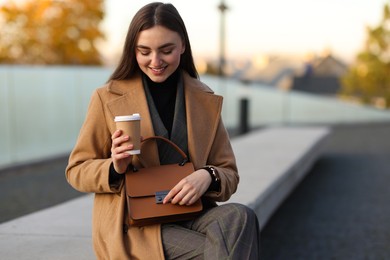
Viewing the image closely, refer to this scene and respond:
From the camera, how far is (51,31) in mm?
30625

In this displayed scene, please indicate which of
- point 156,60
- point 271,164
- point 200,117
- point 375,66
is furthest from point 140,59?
point 375,66

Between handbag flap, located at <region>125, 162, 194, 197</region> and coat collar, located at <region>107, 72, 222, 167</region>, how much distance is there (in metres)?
0.08

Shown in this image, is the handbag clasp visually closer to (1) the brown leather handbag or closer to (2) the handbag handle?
(1) the brown leather handbag

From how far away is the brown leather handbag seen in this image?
2125mm

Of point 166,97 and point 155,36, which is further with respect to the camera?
point 166,97

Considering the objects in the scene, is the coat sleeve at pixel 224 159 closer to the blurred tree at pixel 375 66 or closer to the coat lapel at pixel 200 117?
the coat lapel at pixel 200 117

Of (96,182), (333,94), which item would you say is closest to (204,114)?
(96,182)

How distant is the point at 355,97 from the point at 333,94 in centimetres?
1951

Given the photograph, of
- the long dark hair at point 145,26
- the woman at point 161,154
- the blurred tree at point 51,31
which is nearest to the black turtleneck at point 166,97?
the woman at point 161,154

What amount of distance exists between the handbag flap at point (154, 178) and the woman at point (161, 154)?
0.05 m

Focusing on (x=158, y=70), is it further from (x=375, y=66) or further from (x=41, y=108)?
(x=375, y=66)

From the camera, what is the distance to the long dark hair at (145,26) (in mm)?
2213

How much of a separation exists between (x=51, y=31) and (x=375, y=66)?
16.9 m

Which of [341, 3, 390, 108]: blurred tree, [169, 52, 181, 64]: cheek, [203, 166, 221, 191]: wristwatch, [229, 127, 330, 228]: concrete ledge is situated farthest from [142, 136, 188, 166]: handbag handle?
[341, 3, 390, 108]: blurred tree
